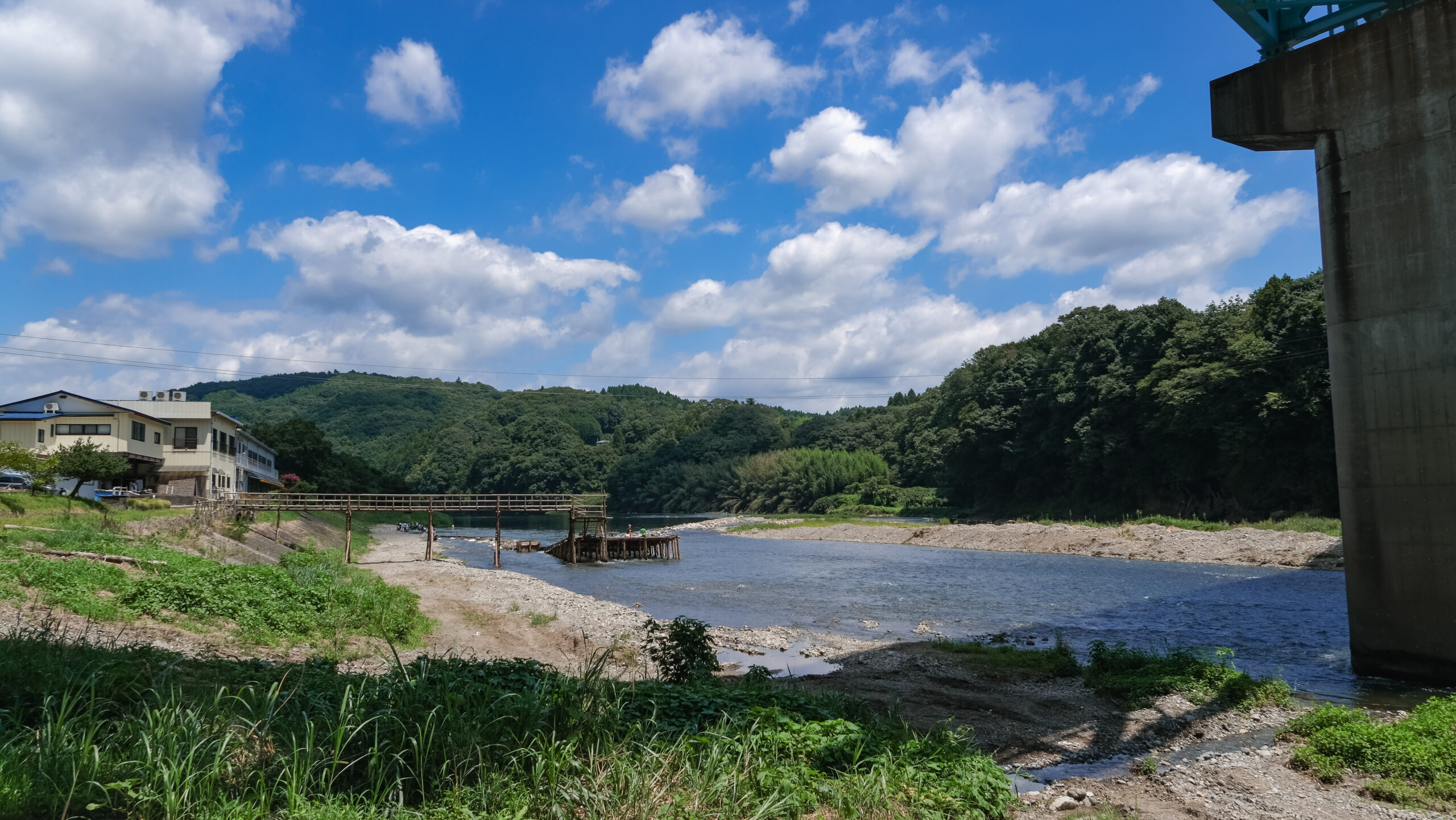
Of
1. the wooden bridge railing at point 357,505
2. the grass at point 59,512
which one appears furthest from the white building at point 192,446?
the grass at point 59,512

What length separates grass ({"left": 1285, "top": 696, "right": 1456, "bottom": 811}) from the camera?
850 centimetres

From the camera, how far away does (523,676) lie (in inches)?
331

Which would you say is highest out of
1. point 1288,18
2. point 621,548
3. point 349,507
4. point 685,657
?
point 1288,18

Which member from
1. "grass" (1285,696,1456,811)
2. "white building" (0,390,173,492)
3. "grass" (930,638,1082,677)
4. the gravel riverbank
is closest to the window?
"white building" (0,390,173,492)

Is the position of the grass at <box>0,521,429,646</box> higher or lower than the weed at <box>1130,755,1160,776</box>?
higher

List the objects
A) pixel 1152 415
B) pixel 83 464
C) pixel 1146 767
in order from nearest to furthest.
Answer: pixel 1146 767 < pixel 83 464 < pixel 1152 415

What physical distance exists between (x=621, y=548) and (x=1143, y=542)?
32.0 meters

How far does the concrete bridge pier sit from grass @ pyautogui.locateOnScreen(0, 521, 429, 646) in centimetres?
1736

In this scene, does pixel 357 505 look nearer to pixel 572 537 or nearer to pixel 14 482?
pixel 572 537

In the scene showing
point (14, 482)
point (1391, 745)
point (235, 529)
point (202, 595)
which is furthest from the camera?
point (235, 529)

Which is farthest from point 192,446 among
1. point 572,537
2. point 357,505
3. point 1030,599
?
point 1030,599

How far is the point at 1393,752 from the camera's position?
9203 mm

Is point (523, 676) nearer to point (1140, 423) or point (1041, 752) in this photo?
point (1041, 752)

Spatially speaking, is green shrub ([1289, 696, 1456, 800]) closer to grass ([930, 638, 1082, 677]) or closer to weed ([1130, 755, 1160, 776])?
weed ([1130, 755, 1160, 776])
